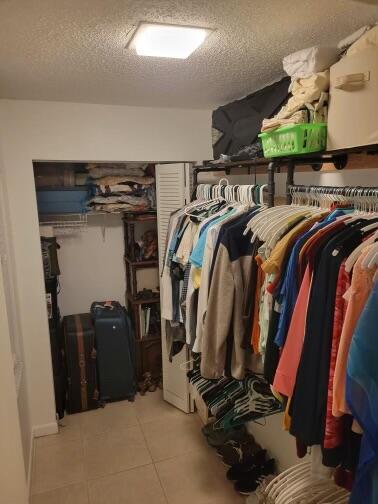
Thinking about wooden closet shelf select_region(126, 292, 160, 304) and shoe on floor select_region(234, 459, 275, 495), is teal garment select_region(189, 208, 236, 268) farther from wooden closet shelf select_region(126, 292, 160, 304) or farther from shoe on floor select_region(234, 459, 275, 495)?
wooden closet shelf select_region(126, 292, 160, 304)

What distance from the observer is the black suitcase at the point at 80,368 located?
2.97 m

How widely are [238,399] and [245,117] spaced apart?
1.60 m

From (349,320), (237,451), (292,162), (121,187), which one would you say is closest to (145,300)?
(121,187)

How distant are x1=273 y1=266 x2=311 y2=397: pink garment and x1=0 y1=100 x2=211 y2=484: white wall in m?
1.85

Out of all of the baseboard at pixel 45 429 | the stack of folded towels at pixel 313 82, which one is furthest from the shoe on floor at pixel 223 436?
the stack of folded towels at pixel 313 82

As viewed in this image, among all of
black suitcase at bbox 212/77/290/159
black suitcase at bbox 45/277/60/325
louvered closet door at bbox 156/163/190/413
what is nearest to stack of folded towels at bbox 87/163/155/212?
louvered closet door at bbox 156/163/190/413

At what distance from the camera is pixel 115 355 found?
3072mm

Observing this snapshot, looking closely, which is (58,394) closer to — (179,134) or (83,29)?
(179,134)

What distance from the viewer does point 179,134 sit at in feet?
9.11

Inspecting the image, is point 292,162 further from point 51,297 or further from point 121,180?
point 51,297

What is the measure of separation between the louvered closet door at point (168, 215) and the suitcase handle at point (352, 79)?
4.71 ft

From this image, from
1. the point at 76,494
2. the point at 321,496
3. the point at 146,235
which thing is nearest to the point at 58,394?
the point at 76,494

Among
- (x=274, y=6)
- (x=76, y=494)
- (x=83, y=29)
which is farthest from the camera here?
(x=76, y=494)

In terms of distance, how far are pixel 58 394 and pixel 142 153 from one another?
6.42 ft
